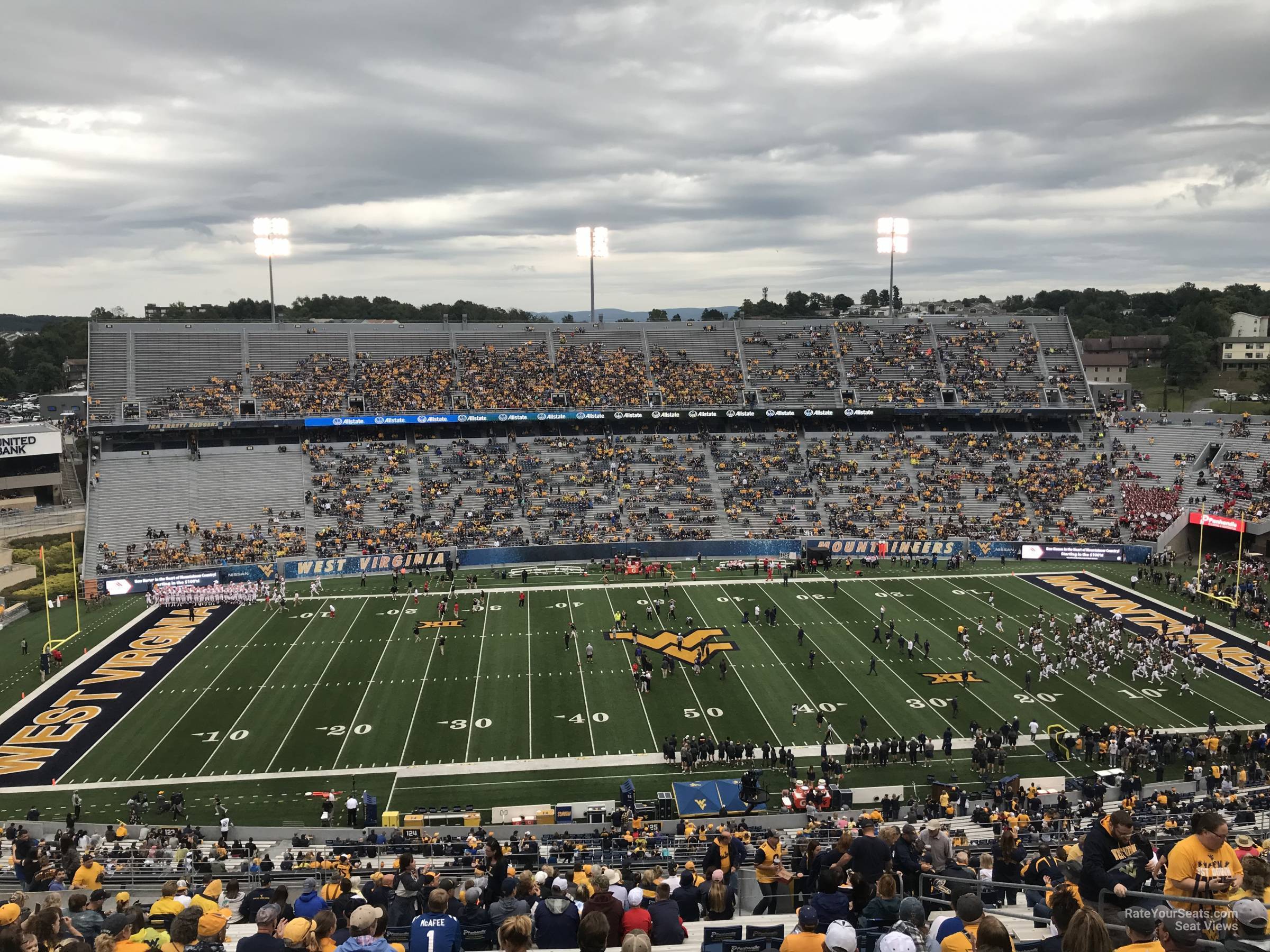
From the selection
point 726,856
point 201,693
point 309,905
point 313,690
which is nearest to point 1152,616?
point 726,856

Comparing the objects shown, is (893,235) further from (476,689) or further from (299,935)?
(299,935)

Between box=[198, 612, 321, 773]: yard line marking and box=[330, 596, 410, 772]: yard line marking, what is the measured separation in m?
2.23

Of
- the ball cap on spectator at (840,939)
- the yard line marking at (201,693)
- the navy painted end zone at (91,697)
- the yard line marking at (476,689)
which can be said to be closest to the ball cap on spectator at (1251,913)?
the ball cap on spectator at (840,939)

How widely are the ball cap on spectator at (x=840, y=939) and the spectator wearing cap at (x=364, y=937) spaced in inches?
135

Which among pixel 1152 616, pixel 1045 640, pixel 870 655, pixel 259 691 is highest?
pixel 1152 616

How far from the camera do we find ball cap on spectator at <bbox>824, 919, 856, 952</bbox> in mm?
7031

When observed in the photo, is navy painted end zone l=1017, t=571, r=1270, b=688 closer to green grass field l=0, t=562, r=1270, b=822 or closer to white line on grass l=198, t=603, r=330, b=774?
green grass field l=0, t=562, r=1270, b=822

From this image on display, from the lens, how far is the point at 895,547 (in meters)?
53.2

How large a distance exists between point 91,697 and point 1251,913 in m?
36.5

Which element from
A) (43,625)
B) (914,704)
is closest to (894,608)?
(914,704)

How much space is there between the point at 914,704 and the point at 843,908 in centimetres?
2468

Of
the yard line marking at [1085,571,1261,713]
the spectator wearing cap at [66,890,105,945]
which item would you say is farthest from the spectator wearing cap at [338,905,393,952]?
the yard line marking at [1085,571,1261,713]

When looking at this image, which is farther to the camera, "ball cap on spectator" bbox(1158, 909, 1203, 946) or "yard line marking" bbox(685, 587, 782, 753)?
"yard line marking" bbox(685, 587, 782, 753)

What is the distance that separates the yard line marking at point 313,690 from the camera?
28.7 meters
